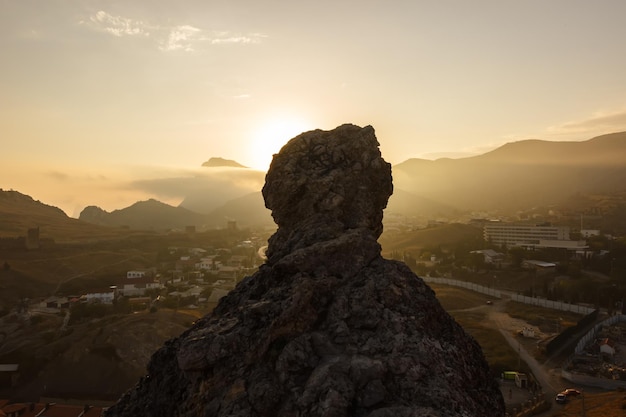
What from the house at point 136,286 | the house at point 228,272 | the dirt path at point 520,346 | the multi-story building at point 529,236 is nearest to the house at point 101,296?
the house at point 136,286

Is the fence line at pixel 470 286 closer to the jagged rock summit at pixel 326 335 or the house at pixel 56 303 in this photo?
the house at pixel 56 303

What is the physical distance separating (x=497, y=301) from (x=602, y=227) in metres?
101

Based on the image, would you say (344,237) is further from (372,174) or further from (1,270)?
(1,270)

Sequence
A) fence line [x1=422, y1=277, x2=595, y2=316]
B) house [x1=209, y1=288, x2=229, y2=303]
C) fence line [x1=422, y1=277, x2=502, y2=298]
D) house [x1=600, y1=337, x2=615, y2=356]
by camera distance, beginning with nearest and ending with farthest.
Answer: house [x1=600, y1=337, x2=615, y2=356], fence line [x1=422, y1=277, x2=595, y2=316], house [x1=209, y1=288, x2=229, y2=303], fence line [x1=422, y1=277, x2=502, y2=298]

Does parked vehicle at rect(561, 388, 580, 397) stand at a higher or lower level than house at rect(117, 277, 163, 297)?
lower

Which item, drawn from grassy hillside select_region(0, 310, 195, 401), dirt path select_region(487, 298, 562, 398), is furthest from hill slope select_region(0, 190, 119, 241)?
dirt path select_region(487, 298, 562, 398)

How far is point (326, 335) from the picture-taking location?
849cm

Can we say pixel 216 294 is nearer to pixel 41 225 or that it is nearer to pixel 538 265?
pixel 538 265

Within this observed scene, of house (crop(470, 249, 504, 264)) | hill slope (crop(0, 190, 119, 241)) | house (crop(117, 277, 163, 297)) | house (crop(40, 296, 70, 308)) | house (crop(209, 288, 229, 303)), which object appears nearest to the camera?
house (crop(40, 296, 70, 308))

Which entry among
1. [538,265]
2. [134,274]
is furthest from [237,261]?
[538,265]

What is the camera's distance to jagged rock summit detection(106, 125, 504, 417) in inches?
295

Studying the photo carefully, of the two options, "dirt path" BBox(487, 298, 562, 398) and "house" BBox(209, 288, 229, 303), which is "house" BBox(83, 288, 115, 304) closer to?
"house" BBox(209, 288, 229, 303)

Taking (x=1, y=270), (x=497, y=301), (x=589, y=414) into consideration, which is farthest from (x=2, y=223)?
(x=589, y=414)

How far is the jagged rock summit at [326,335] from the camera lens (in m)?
7.49
